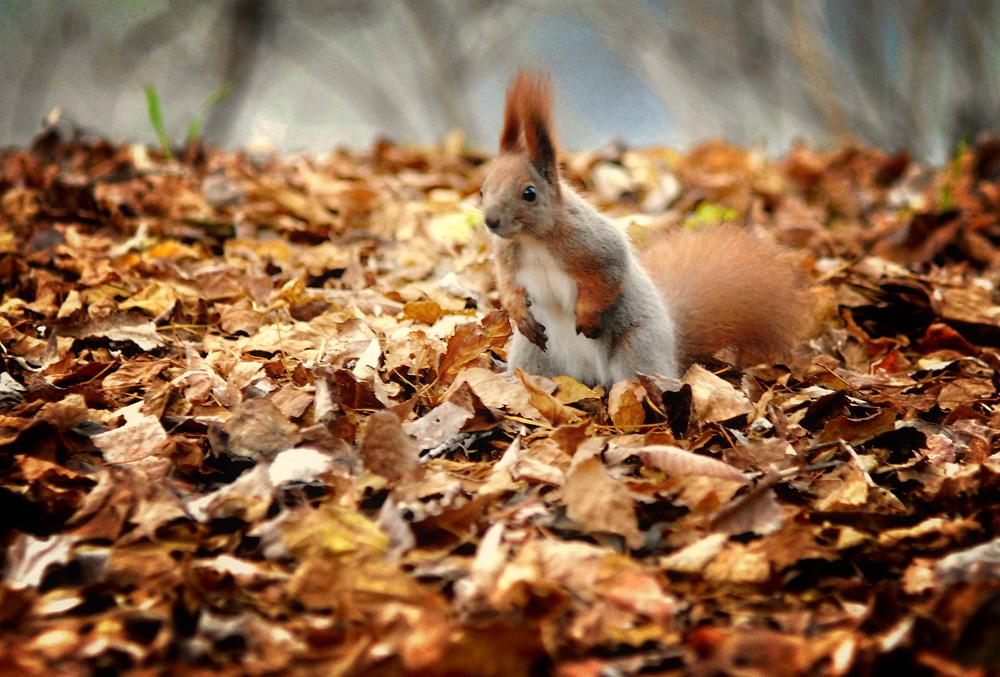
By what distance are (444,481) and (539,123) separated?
924mm

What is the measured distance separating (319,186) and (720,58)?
4.76 m

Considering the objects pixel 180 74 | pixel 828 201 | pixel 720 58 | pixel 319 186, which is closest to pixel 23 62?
pixel 180 74

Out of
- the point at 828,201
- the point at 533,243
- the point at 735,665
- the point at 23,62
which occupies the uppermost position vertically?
the point at 23,62

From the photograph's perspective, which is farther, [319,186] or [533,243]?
[319,186]

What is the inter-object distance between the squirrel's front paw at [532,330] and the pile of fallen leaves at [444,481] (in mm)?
104

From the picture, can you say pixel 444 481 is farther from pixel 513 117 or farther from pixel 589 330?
pixel 513 117

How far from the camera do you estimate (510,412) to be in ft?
6.17

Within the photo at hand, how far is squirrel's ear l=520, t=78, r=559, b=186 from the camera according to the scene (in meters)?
1.95

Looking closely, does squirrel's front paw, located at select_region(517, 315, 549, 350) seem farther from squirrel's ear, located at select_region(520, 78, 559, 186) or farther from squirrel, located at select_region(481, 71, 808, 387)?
squirrel's ear, located at select_region(520, 78, 559, 186)

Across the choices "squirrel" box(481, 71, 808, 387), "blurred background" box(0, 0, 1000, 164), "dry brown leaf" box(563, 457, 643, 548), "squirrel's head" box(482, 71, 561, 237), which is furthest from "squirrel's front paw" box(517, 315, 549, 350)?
"blurred background" box(0, 0, 1000, 164)

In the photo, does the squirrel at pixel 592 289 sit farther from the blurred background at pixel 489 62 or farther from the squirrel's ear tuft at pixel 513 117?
the blurred background at pixel 489 62

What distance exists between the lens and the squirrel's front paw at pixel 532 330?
2.11 metres

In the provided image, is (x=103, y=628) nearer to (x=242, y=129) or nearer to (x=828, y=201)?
(x=828, y=201)

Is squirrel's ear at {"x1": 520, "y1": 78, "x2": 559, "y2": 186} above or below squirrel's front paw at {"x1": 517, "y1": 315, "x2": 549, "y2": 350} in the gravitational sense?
above
